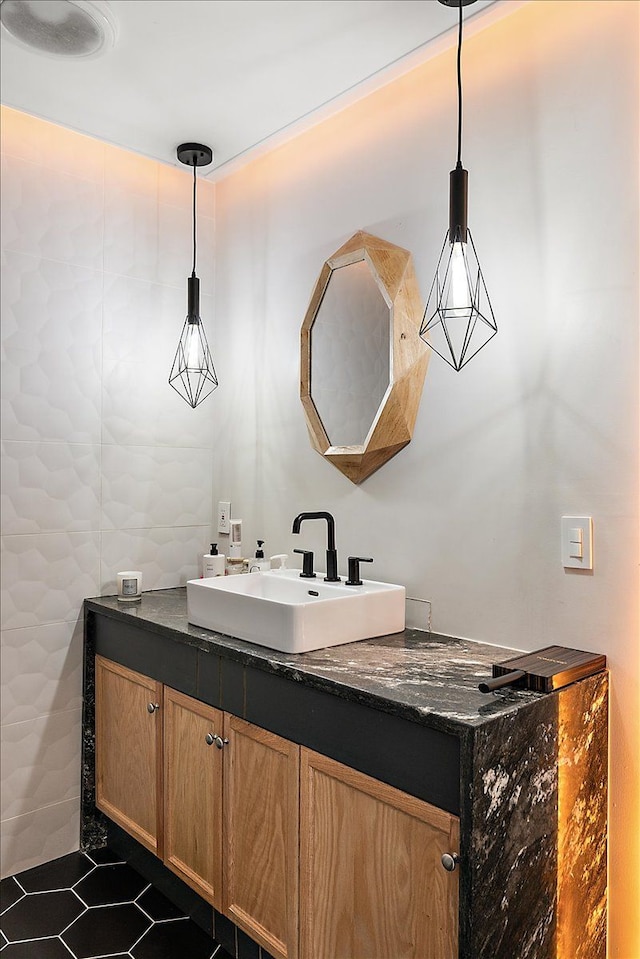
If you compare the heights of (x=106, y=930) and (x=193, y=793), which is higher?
(x=193, y=793)

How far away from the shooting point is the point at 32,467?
7.95 feet

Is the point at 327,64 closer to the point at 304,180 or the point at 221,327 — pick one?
the point at 304,180

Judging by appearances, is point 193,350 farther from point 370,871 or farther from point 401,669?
point 370,871

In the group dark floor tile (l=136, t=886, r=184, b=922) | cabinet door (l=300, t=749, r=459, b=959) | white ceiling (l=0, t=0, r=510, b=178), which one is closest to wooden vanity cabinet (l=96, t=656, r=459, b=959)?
cabinet door (l=300, t=749, r=459, b=959)

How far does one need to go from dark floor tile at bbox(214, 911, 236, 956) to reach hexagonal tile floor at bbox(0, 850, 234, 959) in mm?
38

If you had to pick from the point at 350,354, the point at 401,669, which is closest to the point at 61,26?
the point at 350,354

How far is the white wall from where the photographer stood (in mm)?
1642

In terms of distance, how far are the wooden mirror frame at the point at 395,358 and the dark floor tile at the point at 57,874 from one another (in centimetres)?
163

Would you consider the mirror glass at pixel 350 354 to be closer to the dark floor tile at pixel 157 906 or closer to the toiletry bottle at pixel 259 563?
the toiletry bottle at pixel 259 563

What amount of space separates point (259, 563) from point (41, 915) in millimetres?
1264

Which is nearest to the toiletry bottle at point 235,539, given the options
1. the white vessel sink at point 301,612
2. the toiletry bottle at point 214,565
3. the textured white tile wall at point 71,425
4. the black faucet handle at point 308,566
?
the toiletry bottle at point 214,565

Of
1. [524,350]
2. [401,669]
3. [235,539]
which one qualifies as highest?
[524,350]

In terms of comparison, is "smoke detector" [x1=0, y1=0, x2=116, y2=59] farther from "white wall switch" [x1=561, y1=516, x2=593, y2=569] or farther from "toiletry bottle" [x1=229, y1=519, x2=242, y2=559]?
"white wall switch" [x1=561, y1=516, x2=593, y2=569]

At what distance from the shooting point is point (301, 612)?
1.77 m
